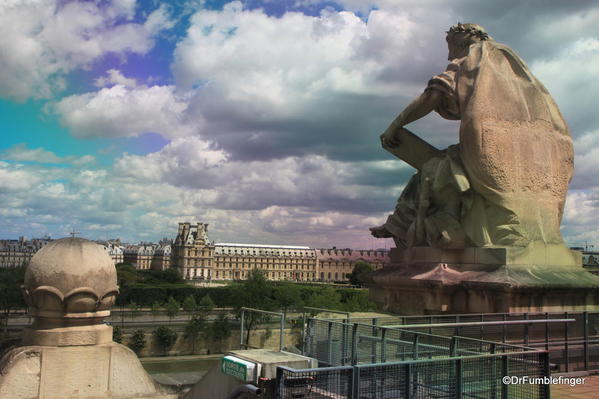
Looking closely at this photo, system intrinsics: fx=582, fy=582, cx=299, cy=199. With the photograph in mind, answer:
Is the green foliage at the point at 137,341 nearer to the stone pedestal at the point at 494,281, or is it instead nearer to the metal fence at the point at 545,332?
the stone pedestal at the point at 494,281

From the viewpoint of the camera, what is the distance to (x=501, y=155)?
12602 mm

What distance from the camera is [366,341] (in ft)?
27.9

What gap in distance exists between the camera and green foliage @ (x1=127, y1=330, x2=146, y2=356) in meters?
50.9

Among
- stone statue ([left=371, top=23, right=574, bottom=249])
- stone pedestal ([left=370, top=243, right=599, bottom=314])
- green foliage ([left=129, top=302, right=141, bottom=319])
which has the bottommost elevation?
green foliage ([left=129, top=302, right=141, bottom=319])

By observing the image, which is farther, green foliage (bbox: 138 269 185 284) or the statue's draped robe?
green foliage (bbox: 138 269 185 284)

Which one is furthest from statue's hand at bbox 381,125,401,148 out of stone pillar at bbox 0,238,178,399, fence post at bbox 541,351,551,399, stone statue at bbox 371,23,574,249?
fence post at bbox 541,351,551,399

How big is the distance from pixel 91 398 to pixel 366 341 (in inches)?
151

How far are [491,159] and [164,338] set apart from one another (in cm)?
4587

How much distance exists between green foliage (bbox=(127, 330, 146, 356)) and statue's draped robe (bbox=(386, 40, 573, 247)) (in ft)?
138

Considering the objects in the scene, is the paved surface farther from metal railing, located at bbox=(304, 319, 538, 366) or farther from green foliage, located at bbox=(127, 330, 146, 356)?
green foliage, located at bbox=(127, 330, 146, 356)

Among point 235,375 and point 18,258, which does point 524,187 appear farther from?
point 18,258

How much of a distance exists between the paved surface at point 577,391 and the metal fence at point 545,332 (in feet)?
2.66

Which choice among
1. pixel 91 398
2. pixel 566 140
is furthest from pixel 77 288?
pixel 566 140

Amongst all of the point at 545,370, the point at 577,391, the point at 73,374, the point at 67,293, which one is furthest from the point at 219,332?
the point at 545,370
